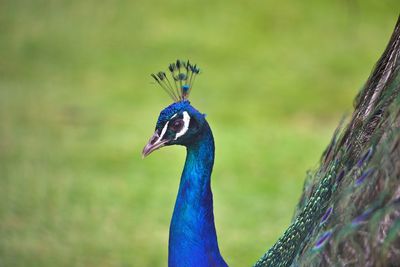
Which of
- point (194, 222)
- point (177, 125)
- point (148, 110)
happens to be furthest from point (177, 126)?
point (148, 110)

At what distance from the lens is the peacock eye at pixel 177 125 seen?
3.49 meters

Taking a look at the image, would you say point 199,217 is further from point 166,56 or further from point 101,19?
point 101,19

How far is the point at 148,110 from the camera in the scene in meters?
9.88

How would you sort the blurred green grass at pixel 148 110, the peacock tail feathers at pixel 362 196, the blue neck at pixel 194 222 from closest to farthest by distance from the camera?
the peacock tail feathers at pixel 362 196, the blue neck at pixel 194 222, the blurred green grass at pixel 148 110

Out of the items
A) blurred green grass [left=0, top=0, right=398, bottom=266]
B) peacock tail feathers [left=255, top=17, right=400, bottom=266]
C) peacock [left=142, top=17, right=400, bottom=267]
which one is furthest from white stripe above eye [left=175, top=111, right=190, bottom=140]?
blurred green grass [left=0, top=0, right=398, bottom=266]

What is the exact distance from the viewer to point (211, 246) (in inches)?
136

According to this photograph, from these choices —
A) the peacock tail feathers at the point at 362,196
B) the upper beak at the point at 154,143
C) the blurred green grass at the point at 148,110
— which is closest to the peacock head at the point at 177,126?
the upper beak at the point at 154,143

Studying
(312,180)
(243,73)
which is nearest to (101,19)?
(243,73)

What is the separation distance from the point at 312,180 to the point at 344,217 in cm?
112

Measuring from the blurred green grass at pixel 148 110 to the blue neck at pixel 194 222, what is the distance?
2.75 metres

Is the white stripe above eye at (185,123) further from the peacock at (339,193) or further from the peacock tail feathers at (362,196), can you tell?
the peacock tail feathers at (362,196)

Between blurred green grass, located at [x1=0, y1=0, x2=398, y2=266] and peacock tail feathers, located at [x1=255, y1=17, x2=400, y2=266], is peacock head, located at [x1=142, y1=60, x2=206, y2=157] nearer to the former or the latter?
peacock tail feathers, located at [x1=255, y1=17, x2=400, y2=266]

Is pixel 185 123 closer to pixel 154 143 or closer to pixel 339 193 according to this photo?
pixel 154 143

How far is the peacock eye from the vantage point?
349 cm
